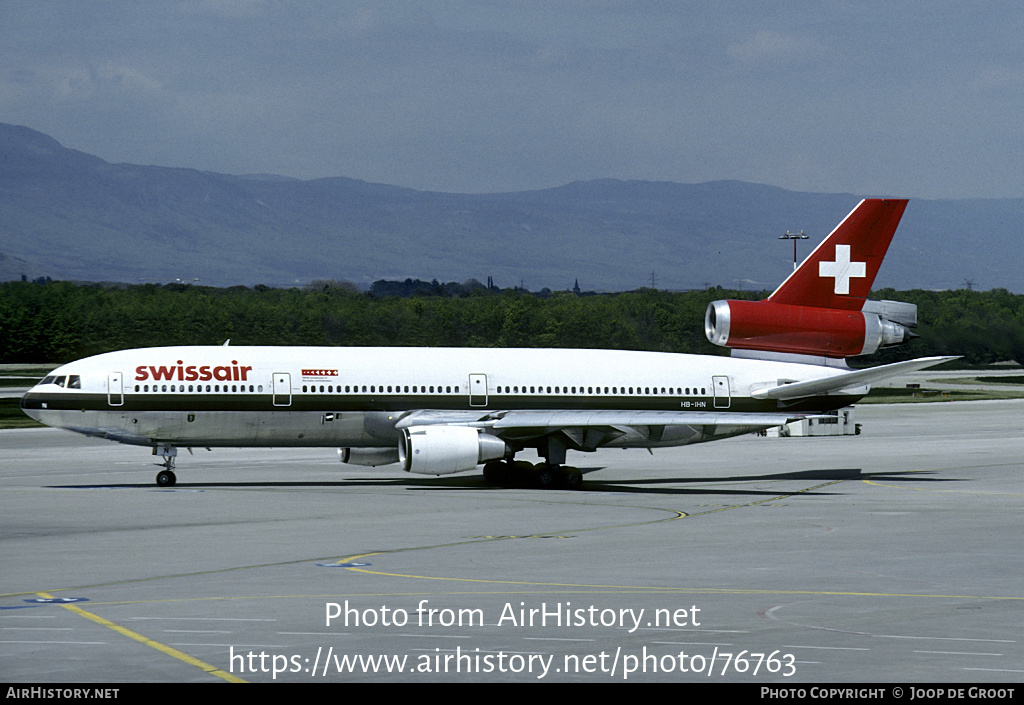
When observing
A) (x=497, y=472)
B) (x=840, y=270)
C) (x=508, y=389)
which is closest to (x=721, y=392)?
(x=840, y=270)

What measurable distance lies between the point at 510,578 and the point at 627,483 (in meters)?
22.2

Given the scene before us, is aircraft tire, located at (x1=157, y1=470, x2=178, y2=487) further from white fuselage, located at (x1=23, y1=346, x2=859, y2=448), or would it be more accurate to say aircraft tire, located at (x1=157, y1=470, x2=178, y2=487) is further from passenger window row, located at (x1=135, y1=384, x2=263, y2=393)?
passenger window row, located at (x1=135, y1=384, x2=263, y2=393)

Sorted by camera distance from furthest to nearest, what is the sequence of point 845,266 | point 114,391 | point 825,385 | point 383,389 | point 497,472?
point 845,266, point 497,472, point 825,385, point 383,389, point 114,391

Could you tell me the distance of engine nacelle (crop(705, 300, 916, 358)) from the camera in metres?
47.6

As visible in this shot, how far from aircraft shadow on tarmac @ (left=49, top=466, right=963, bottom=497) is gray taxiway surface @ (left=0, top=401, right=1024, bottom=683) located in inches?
7.7

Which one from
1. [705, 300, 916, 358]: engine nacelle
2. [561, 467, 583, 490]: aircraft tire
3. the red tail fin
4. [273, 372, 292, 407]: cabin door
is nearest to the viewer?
[273, 372, 292, 407]: cabin door

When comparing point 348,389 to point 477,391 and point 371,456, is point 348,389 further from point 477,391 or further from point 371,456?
point 477,391

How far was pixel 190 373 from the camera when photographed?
141 feet

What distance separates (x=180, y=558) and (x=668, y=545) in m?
10.7

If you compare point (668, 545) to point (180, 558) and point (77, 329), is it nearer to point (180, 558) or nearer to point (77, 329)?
point (180, 558)

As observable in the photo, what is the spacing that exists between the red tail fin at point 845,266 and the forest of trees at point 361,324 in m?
68.8

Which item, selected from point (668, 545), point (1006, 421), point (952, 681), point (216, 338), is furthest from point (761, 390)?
point (216, 338)

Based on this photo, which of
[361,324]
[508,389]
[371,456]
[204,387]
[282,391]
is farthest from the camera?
[361,324]

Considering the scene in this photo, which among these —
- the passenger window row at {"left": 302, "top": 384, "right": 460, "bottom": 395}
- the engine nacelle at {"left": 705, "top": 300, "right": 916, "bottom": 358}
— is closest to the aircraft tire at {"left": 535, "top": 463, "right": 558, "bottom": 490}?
the passenger window row at {"left": 302, "top": 384, "right": 460, "bottom": 395}
